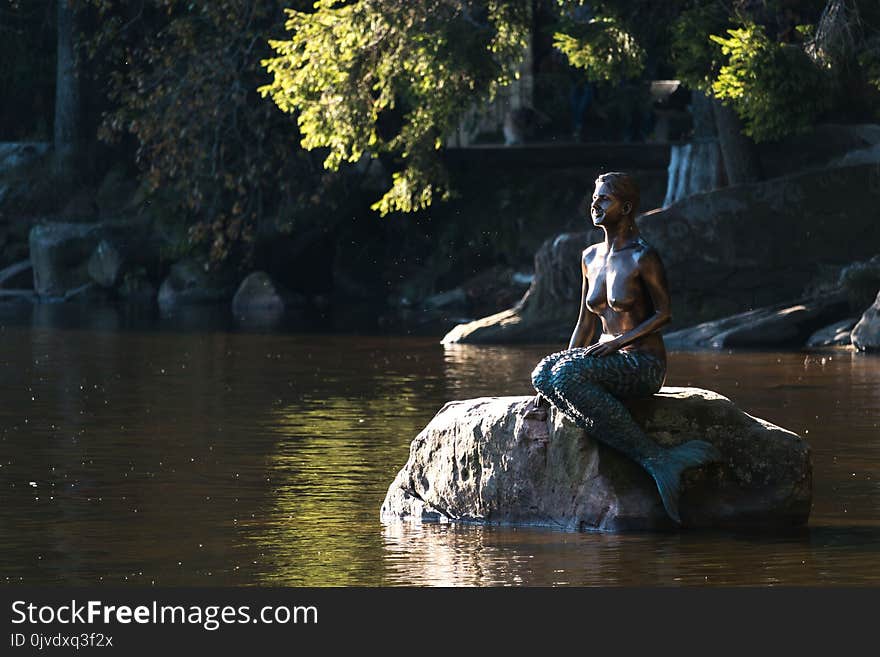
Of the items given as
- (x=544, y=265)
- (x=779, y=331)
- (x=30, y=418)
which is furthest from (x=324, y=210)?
(x=30, y=418)

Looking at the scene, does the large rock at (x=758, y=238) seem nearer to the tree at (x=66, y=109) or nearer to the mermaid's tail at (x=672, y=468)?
the mermaid's tail at (x=672, y=468)

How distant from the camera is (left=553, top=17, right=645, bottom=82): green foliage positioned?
26.6 meters

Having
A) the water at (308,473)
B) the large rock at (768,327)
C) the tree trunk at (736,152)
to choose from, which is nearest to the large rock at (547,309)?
the water at (308,473)

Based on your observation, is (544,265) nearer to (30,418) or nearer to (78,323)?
(78,323)

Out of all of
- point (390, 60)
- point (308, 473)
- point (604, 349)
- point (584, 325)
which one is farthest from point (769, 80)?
point (604, 349)

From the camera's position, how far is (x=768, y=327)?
968 inches

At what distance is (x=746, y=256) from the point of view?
26656 mm

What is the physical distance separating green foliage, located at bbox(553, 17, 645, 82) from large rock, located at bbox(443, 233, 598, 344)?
7.56ft

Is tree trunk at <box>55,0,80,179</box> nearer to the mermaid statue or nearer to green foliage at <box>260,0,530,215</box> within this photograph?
green foliage at <box>260,0,530,215</box>

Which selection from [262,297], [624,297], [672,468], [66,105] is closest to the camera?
[672,468]

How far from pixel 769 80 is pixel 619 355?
45.8 feet

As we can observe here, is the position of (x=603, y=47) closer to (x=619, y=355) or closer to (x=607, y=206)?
(x=607, y=206)

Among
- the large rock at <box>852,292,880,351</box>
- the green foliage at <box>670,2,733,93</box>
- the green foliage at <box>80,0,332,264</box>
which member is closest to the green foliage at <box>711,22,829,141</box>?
the green foliage at <box>670,2,733,93</box>

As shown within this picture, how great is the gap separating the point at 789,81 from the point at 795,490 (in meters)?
14.0
